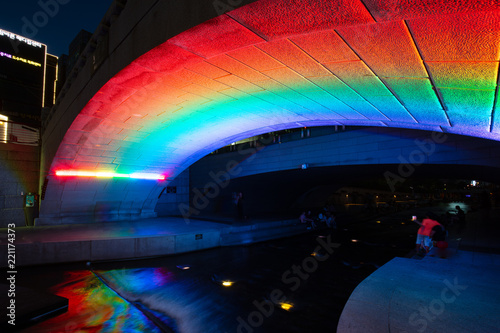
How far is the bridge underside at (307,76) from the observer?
297 cm

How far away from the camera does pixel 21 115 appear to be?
43875 mm

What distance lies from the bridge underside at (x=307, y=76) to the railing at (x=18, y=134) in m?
4.65

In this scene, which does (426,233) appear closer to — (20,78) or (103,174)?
(103,174)

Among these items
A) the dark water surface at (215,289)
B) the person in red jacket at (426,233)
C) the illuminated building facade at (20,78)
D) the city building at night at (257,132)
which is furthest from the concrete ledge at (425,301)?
the illuminated building facade at (20,78)

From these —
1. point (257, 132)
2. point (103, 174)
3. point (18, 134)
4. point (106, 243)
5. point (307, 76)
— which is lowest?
point (106, 243)

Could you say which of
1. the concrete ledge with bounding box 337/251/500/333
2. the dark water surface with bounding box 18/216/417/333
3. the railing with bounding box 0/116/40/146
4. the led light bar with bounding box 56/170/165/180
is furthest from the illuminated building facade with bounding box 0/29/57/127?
the concrete ledge with bounding box 337/251/500/333

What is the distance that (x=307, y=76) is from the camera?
5.61 m

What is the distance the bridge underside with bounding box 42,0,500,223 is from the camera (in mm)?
2975

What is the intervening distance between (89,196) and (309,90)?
15608 millimetres

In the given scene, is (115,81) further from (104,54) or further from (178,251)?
(178,251)

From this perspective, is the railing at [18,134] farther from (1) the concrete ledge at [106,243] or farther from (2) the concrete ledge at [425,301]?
(2) the concrete ledge at [425,301]

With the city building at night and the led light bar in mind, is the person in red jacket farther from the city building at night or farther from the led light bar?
the led light bar

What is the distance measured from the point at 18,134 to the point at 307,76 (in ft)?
60.0

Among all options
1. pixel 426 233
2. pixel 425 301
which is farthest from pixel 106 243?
pixel 426 233
